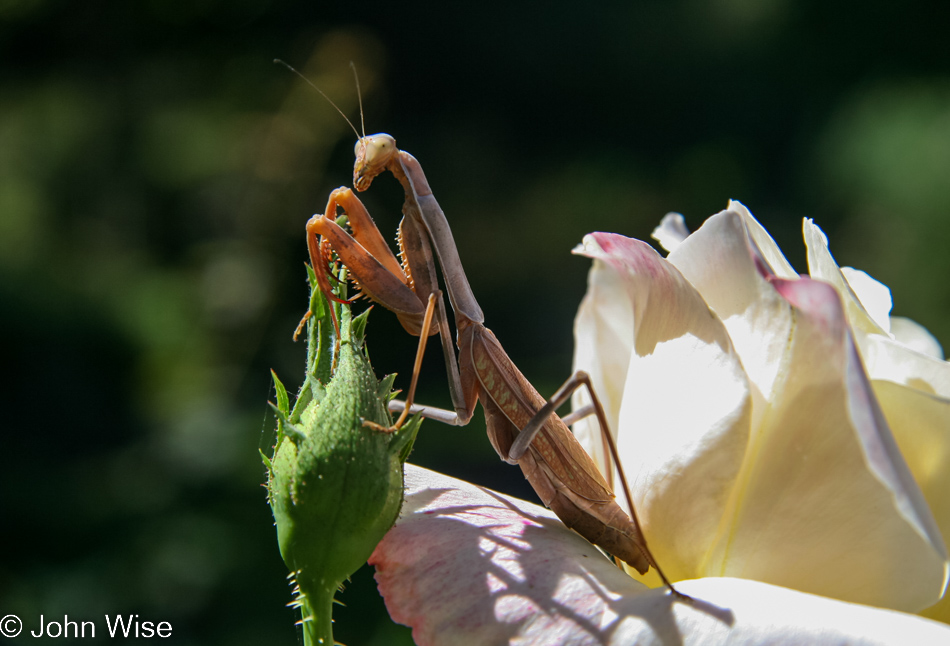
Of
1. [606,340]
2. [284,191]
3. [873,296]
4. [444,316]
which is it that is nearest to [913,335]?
[873,296]

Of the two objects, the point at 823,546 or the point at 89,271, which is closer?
the point at 823,546

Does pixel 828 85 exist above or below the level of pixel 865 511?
above

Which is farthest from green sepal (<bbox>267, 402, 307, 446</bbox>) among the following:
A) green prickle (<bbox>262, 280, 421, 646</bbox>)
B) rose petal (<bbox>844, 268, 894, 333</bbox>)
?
rose petal (<bbox>844, 268, 894, 333</bbox>)

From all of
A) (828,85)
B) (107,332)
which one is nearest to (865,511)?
(107,332)

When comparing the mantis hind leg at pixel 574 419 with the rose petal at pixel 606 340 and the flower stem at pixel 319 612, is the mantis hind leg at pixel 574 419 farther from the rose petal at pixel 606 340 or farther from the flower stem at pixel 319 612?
the flower stem at pixel 319 612

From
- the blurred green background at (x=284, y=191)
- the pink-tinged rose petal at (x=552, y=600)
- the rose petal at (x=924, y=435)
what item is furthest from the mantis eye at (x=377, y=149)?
the blurred green background at (x=284, y=191)

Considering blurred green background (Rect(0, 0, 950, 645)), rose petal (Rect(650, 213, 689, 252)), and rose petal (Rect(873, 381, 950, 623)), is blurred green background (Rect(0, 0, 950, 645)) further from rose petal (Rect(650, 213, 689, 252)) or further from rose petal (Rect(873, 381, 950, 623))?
rose petal (Rect(873, 381, 950, 623))

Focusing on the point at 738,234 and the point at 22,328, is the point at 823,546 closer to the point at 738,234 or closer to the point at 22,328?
the point at 738,234
